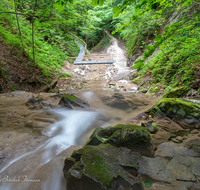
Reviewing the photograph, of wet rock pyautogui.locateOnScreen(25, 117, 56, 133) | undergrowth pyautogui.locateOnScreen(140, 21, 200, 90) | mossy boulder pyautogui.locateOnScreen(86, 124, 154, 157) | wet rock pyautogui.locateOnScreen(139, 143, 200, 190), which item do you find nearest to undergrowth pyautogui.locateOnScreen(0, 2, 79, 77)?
wet rock pyautogui.locateOnScreen(25, 117, 56, 133)

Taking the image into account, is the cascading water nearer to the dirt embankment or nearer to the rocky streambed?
the rocky streambed

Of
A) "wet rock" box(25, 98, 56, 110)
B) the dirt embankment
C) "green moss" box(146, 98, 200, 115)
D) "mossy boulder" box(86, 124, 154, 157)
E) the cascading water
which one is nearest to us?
the cascading water

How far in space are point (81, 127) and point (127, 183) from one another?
2523 millimetres

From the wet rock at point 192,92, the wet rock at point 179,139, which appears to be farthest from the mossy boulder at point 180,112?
the wet rock at point 192,92

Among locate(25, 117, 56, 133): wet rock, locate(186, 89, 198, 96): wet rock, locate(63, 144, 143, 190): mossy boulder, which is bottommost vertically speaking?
locate(25, 117, 56, 133): wet rock

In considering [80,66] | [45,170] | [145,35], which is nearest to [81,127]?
[45,170]

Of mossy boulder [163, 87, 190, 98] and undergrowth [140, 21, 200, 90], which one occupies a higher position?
undergrowth [140, 21, 200, 90]

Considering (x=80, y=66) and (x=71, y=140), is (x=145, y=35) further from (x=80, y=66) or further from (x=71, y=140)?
(x=71, y=140)

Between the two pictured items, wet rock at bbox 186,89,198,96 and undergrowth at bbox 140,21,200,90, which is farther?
undergrowth at bbox 140,21,200,90

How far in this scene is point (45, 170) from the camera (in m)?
1.89

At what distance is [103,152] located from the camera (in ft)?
5.76

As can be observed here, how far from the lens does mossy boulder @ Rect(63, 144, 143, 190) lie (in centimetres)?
139

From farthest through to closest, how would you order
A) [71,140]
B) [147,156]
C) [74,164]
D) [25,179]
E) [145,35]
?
[145,35]
[71,140]
[147,156]
[25,179]
[74,164]

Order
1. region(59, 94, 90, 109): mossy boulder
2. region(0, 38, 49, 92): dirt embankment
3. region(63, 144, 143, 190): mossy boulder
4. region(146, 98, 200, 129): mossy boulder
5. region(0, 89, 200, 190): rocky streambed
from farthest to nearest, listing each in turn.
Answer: region(0, 38, 49, 92): dirt embankment < region(59, 94, 90, 109): mossy boulder < region(146, 98, 200, 129): mossy boulder < region(0, 89, 200, 190): rocky streambed < region(63, 144, 143, 190): mossy boulder
